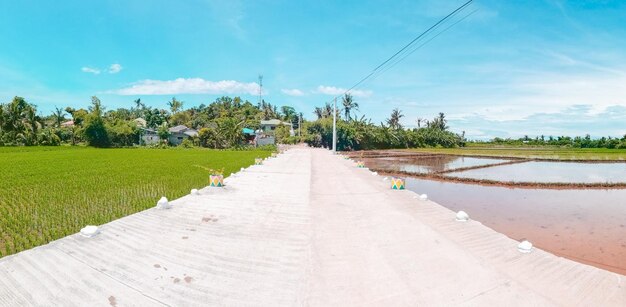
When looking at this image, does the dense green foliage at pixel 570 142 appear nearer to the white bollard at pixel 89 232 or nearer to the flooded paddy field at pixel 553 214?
the flooded paddy field at pixel 553 214

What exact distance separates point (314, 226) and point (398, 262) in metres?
1.90

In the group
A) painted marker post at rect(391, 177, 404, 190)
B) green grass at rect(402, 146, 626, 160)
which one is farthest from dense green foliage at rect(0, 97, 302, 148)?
painted marker post at rect(391, 177, 404, 190)

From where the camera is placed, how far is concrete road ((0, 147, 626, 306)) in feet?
10.6

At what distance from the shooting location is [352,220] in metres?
6.14

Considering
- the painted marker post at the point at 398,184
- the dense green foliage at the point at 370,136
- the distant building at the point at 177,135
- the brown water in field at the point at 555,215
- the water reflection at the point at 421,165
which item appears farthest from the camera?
the distant building at the point at 177,135

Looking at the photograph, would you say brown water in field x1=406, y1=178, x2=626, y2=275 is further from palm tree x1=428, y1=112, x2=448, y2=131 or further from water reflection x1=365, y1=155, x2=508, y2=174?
palm tree x1=428, y1=112, x2=448, y2=131

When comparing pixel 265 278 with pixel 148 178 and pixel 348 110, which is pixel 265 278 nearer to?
pixel 148 178

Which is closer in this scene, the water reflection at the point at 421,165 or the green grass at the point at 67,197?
the green grass at the point at 67,197

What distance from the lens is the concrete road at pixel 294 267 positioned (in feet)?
10.6

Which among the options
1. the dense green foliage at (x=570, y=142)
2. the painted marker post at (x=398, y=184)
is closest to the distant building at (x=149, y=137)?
the painted marker post at (x=398, y=184)

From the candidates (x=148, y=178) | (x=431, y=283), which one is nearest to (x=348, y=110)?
(x=148, y=178)

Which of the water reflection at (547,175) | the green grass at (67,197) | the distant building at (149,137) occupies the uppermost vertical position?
the distant building at (149,137)

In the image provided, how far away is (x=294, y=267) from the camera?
13.0 feet

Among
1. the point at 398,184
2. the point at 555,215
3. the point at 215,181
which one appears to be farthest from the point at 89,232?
the point at 555,215
